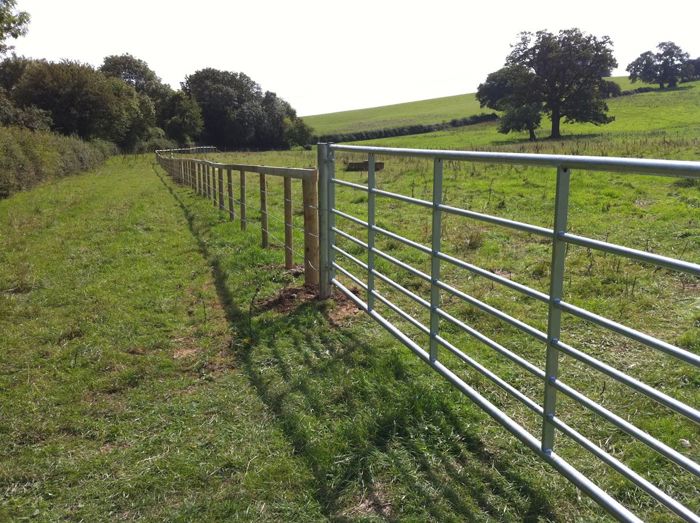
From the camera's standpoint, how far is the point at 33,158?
76.8 feet

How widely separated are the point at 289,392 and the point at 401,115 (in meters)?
84.3

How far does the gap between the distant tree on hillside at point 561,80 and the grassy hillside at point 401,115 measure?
2357 cm

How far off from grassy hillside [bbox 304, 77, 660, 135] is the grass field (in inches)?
2582

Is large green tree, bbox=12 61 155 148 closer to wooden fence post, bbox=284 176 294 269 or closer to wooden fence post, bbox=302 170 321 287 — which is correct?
wooden fence post, bbox=284 176 294 269

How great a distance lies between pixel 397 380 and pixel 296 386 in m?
0.72

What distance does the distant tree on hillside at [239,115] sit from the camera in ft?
231

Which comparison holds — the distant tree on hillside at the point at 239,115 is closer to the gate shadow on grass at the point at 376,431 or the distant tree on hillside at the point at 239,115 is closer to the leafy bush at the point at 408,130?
the leafy bush at the point at 408,130

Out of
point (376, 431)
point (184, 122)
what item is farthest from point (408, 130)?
point (376, 431)

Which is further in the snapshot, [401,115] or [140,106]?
[401,115]

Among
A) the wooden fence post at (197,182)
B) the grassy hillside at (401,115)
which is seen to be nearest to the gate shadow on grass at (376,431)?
the wooden fence post at (197,182)

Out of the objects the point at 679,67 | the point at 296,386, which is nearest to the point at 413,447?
the point at 296,386

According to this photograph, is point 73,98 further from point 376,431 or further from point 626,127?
point 376,431

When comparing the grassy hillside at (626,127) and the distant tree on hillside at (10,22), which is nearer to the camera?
the distant tree on hillside at (10,22)

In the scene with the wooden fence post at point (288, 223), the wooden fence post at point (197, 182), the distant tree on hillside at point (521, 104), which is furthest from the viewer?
the distant tree on hillside at point (521, 104)
